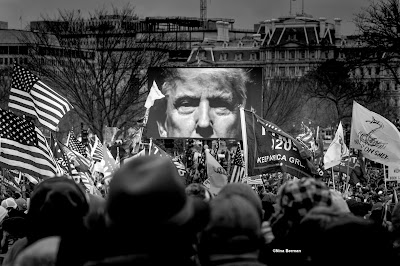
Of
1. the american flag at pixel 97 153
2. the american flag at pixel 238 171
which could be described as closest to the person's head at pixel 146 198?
the american flag at pixel 238 171

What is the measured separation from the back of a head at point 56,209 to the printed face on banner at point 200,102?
39.8 m

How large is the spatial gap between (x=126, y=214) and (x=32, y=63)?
49026 millimetres

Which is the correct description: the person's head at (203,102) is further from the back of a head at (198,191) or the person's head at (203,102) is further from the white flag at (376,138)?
the back of a head at (198,191)

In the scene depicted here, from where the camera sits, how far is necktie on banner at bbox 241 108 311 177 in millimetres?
14703

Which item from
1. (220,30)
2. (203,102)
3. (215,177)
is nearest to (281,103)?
(203,102)

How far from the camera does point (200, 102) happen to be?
47938 millimetres

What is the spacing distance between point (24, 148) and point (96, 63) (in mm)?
42091

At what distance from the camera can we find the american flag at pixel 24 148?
44.5 feet

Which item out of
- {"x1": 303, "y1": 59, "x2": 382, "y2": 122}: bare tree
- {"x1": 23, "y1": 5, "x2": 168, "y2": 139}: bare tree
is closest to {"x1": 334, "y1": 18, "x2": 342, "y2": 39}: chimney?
{"x1": 303, "y1": 59, "x2": 382, "y2": 122}: bare tree

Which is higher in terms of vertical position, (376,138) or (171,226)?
(376,138)

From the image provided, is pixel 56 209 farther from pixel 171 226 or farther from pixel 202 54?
pixel 202 54

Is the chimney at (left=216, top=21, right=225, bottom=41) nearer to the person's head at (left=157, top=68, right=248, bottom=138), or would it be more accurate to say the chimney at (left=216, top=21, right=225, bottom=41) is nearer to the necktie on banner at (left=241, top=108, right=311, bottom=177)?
the person's head at (left=157, top=68, right=248, bottom=138)

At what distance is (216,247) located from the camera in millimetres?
5883

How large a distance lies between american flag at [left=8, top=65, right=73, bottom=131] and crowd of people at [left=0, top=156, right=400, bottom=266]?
27.2 ft
